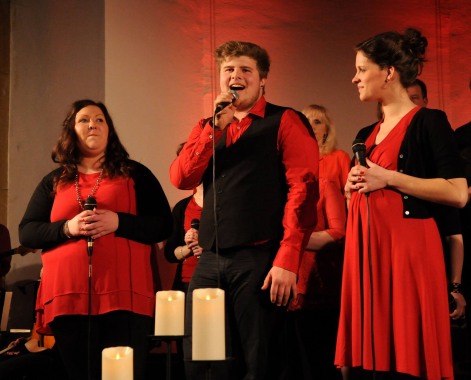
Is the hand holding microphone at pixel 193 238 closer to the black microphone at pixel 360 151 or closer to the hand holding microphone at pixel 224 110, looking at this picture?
the hand holding microphone at pixel 224 110

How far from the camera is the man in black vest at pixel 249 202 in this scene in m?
2.56

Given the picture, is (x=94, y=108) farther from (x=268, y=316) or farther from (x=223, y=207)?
(x=268, y=316)

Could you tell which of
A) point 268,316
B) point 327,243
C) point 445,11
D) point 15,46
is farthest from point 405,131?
point 15,46

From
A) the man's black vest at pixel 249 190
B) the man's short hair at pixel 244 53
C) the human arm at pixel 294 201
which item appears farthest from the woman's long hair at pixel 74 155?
the human arm at pixel 294 201

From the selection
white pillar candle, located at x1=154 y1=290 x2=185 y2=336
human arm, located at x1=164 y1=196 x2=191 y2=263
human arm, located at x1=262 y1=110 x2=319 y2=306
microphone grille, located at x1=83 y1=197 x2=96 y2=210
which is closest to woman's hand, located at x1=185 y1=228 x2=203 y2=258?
human arm, located at x1=164 y1=196 x2=191 y2=263

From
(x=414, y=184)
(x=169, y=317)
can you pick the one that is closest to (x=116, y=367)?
(x=169, y=317)

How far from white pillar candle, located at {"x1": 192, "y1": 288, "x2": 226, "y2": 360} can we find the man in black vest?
0.64 meters

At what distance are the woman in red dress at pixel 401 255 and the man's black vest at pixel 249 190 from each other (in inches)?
11.1

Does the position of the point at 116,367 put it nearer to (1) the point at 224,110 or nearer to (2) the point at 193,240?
(1) the point at 224,110

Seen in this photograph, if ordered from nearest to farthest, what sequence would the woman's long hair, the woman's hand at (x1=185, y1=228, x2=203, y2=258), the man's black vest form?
the man's black vest, the woman's long hair, the woman's hand at (x1=185, y1=228, x2=203, y2=258)

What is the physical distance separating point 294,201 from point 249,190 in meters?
0.17

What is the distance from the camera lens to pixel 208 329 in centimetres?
189

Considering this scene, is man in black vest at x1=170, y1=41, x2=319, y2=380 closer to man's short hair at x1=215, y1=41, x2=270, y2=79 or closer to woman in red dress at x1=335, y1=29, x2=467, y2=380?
man's short hair at x1=215, y1=41, x2=270, y2=79

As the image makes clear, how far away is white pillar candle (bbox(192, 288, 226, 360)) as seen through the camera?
188 centimetres
